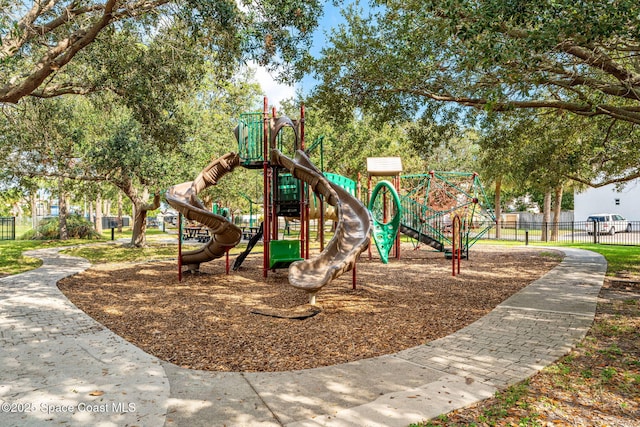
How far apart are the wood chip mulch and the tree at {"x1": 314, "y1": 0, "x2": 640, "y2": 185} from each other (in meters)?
3.89

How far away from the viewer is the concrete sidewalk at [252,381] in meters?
3.45

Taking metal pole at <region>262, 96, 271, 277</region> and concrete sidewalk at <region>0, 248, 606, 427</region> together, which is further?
metal pole at <region>262, 96, 271, 277</region>

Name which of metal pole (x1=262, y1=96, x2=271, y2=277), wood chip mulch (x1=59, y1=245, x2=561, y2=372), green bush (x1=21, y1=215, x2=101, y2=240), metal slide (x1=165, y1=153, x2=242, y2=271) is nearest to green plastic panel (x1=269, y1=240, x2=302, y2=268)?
wood chip mulch (x1=59, y1=245, x2=561, y2=372)

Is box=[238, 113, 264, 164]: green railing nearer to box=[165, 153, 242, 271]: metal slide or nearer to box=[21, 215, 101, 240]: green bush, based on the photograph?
box=[165, 153, 242, 271]: metal slide

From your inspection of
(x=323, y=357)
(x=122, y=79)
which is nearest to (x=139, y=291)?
(x=122, y=79)

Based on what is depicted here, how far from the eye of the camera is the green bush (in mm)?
27844

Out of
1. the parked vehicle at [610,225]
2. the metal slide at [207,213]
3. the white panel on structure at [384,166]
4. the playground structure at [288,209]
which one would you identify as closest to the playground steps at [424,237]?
the playground structure at [288,209]

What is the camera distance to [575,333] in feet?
19.1

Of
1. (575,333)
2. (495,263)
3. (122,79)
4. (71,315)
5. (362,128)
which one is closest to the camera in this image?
(575,333)

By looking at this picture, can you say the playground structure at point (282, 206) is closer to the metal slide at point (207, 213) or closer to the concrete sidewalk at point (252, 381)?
the metal slide at point (207, 213)

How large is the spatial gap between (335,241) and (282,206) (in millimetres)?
4441

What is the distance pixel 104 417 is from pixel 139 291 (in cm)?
668

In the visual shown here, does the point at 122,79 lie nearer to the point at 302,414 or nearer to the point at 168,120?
the point at 168,120

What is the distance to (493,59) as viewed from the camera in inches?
244
